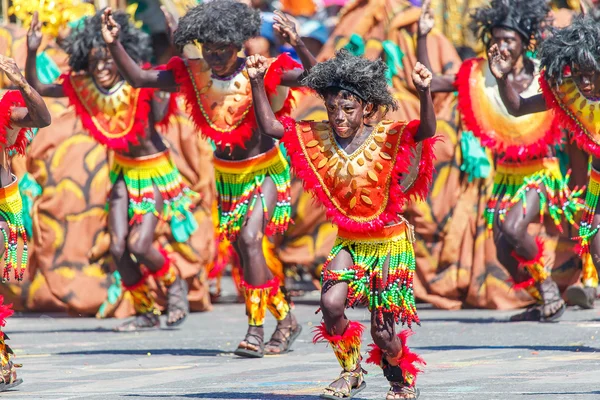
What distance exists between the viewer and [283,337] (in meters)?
8.00

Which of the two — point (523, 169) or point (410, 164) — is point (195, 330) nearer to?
point (523, 169)

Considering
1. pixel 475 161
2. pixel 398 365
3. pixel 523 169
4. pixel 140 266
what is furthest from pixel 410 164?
pixel 475 161

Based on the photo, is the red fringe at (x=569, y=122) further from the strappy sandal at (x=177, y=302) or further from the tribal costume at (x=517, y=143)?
the strappy sandal at (x=177, y=302)

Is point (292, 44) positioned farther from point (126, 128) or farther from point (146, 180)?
point (146, 180)

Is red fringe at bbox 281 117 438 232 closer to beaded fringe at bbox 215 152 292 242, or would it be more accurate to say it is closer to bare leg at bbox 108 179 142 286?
beaded fringe at bbox 215 152 292 242

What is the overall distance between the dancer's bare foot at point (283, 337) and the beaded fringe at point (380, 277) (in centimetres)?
186

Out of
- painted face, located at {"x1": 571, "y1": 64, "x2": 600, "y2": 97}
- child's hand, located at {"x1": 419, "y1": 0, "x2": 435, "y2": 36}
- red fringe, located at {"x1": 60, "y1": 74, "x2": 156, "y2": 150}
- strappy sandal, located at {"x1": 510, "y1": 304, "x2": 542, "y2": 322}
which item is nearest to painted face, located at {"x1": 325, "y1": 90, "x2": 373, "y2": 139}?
painted face, located at {"x1": 571, "y1": 64, "x2": 600, "y2": 97}

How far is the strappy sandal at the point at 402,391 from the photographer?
5906 millimetres

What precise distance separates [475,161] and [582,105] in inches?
139

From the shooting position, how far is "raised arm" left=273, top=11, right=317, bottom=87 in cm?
733

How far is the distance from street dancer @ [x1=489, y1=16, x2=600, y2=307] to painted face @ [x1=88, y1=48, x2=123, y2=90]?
10.1 ft

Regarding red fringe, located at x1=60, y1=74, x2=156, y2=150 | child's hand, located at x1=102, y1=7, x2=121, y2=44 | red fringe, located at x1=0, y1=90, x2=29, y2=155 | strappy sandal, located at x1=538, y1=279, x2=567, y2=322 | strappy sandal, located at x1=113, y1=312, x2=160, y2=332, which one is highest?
child's hand, located at x1=102, y1=7, x2=121, y2=44

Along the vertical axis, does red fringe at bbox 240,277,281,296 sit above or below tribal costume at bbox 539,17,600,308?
below

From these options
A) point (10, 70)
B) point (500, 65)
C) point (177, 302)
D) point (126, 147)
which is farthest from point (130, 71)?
point (500, 65)
